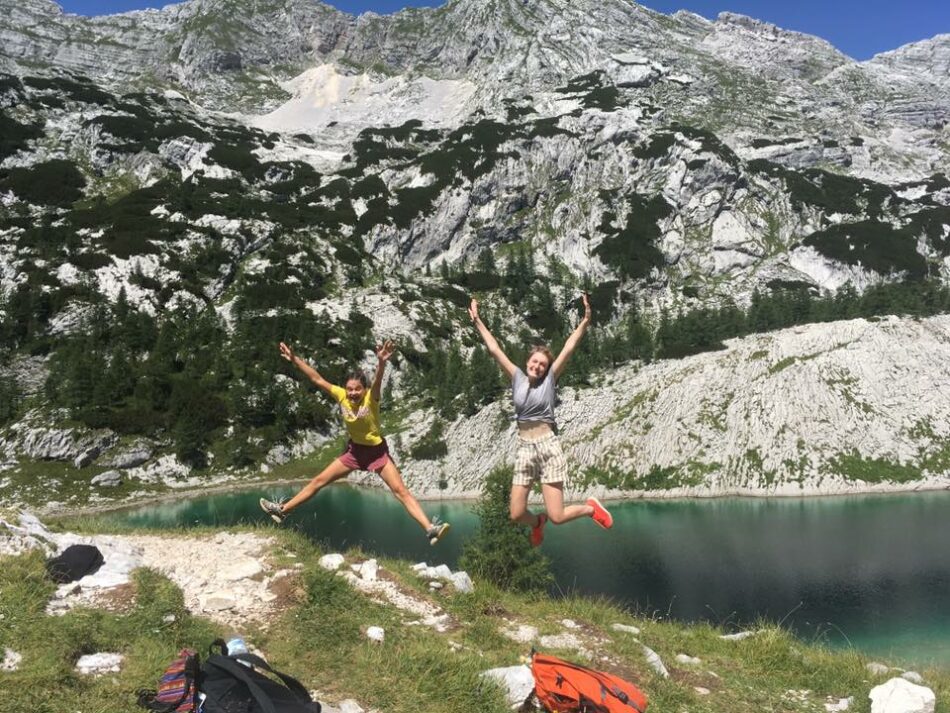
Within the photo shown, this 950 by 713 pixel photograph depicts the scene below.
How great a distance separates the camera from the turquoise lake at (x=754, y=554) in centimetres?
3100

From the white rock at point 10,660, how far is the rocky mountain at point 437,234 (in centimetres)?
6068

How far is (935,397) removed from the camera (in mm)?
66125

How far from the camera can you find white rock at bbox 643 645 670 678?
8056 millimetres

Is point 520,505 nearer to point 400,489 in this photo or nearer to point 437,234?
point 400,489

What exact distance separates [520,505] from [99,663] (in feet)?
18.6

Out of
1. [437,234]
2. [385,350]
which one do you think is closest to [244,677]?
[385,350]

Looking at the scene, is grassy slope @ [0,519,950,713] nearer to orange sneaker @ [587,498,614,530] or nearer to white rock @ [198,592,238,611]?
white rock @ [198,592,238,611]

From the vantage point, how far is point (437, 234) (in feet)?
428

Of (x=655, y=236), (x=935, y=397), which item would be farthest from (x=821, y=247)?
(x=935, y=397)

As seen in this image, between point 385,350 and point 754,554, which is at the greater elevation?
point 385,350

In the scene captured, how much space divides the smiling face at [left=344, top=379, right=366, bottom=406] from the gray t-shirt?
9.07ft

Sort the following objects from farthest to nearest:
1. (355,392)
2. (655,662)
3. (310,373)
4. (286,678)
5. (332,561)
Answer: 1. (332,561)
2. (310,373)
3. (355,392)
4. (655,662)
5. (286,678)

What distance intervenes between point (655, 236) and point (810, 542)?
3625 inches

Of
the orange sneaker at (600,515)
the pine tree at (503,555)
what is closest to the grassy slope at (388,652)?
the orange sneaker at (600,515)
